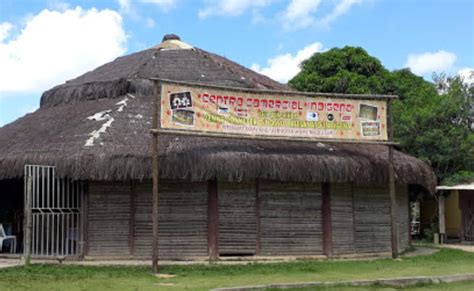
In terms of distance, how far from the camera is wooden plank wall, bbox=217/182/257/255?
15.1 meters

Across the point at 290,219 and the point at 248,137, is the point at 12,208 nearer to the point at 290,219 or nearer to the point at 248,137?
the point at 248,137

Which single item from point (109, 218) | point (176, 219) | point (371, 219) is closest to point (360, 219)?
point (371, 219)

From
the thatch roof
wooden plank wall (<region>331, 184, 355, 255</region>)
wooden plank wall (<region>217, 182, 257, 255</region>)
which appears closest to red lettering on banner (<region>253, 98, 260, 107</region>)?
the thatch roof

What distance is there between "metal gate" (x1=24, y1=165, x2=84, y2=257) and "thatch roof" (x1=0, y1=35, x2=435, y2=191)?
63 centimetres

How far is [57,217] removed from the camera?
15.6 metres

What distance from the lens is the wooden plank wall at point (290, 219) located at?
15.5 metres

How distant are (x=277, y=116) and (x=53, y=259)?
5927 millimetres

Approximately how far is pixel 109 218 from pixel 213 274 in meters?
3.48

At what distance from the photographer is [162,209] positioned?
1506cm

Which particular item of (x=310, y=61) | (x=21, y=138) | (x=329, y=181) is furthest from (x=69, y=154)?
(x=310, y=61)

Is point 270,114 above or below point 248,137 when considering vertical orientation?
above

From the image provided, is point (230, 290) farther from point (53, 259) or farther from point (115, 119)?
point (115, 119)

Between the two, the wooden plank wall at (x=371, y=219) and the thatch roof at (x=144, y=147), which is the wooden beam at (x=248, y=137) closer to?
the thatch roof at (x=144, y=147)

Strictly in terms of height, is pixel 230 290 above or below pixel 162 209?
below
